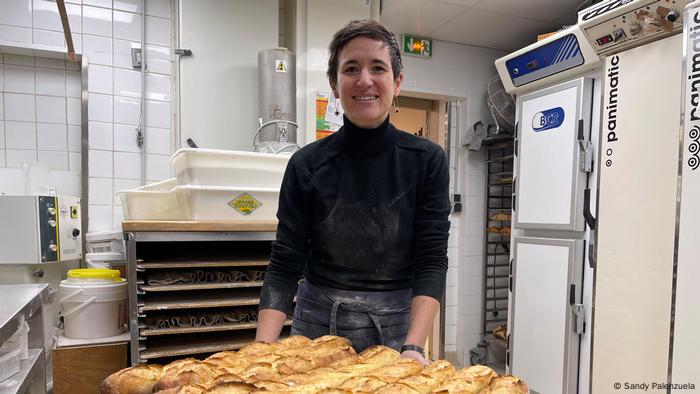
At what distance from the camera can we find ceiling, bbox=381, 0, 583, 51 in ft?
9.82

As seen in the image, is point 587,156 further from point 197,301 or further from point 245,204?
point 197,301

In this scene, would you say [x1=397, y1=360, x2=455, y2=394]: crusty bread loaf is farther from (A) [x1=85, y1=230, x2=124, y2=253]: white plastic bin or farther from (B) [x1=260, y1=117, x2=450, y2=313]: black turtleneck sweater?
(A) [x1=85, y1=230, x2=124, y2=253]: white plastic bin

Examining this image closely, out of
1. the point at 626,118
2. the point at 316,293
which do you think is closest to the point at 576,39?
the point at 626,118

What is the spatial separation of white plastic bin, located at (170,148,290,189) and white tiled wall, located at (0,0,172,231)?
1229 mm

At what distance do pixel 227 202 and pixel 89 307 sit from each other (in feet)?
2.64

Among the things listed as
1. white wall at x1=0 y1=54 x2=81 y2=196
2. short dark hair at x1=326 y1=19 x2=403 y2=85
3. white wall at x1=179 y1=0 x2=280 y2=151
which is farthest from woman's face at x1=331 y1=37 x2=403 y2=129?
white wall at x1=0 y1=54 x2=81 y2=196

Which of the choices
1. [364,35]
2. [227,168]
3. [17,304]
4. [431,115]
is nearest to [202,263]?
[227,168]

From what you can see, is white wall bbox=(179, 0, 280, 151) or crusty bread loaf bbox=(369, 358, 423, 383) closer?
crusty bread loaf bbox=(369, 358, 423, 383)

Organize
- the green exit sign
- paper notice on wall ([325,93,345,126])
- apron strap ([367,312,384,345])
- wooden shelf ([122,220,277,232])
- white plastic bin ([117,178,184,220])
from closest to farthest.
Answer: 1. apron strap ([367,312,384,345])
2. wooden shelf ([122,220,277,232])
3. white plastic bin ([117,178,184,220])
4. paper notice on wall ([325,93,345,126])
5. the green exit sign

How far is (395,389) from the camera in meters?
0.66

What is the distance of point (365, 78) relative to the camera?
1046 mm

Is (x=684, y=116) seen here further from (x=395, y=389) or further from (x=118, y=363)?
(x=118, y=363)

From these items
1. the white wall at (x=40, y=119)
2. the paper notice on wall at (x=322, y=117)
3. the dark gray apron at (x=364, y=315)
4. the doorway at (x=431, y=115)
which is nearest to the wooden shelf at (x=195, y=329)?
the dark gray apron at (x=364, y=315)

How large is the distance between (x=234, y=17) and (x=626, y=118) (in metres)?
2.36
